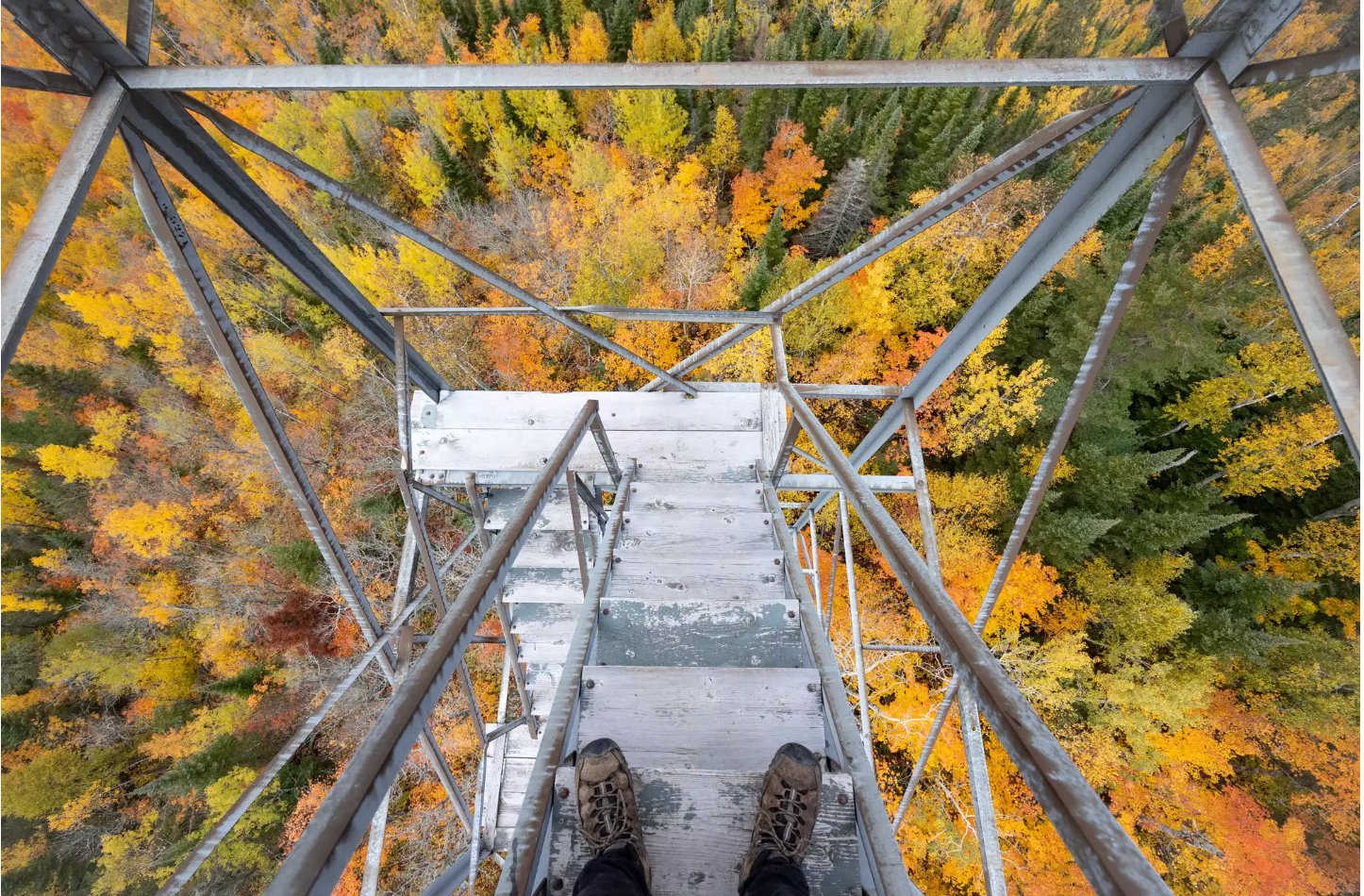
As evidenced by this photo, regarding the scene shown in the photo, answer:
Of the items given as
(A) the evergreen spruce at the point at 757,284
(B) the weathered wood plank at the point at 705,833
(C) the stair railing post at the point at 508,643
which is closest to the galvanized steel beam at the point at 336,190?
(C) the stair railing post at the point at 508,643

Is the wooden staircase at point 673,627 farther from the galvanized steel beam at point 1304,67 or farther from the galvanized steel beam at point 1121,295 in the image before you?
the galvanized steel beam at point 1304,67

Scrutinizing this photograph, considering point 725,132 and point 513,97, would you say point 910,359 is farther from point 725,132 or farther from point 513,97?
point 513,97

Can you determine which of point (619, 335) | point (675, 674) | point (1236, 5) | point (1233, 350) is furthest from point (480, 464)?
point (1233, 350)

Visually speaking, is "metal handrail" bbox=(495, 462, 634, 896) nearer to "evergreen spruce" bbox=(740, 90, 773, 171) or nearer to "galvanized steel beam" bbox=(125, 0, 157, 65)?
"galvanized steel beam" bbox=(125, 0, 157, 65)

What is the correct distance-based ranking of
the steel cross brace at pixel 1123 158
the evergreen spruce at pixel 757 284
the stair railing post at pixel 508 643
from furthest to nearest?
1. the evergreen spruce at pixel 757 284
2. the stair railing post at pixel 508 643
3. the steel cross brace at pixel 1123 158

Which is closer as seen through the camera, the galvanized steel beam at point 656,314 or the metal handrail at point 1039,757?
the metal handrail at point 1039,757

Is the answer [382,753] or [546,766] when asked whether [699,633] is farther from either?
[382,753]
